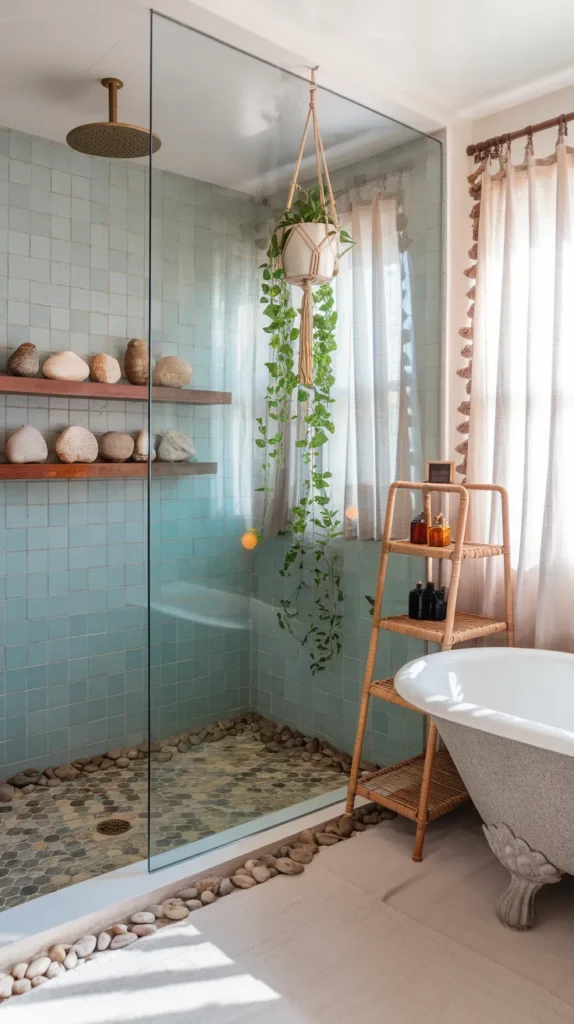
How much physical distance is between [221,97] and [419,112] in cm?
95

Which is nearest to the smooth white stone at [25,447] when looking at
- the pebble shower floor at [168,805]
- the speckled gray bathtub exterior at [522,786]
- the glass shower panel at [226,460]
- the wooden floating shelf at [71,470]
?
the wooden floating shelf at [71,470]

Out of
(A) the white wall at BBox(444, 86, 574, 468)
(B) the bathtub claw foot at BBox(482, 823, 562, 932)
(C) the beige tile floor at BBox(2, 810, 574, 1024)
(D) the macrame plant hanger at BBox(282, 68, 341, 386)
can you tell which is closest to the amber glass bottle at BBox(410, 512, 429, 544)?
(A) the white wall at BBox(444, 86, 574, 468)

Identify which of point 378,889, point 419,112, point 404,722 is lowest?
point 378,889

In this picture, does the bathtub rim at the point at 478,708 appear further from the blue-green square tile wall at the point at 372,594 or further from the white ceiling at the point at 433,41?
the white ceiling at the point at 433,41

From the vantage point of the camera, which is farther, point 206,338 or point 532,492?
point 532,492

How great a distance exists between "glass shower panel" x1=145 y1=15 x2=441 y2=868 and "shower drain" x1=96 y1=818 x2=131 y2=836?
Answer: 415mm

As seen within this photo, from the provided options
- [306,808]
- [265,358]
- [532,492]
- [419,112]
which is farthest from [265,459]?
[419,112]

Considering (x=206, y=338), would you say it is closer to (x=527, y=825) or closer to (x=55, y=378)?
(x=55, y=378)

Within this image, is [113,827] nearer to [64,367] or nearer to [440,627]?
[440,627]

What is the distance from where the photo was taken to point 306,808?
2.71 metres

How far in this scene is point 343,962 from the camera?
6.49 feet

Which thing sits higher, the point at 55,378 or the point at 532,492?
the point at 55,378

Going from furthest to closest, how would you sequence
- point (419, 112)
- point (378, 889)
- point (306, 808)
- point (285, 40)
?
point (419, 112) → point (306, 808) → point (285, 40) → point (378, 889)

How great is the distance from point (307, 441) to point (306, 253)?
63cm
